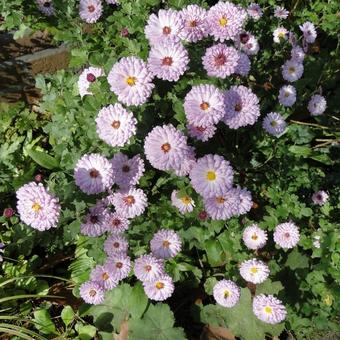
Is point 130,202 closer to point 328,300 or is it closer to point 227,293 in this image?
point 227,293

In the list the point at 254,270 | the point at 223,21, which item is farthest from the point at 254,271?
the point at 223,21

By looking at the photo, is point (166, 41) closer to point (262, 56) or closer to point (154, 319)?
point (262, 56)

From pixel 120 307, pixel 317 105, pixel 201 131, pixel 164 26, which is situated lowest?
pixel 120 307

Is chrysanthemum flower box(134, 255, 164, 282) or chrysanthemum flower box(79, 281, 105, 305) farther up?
chrysanthemum flower box(134, 255, 164, 282)

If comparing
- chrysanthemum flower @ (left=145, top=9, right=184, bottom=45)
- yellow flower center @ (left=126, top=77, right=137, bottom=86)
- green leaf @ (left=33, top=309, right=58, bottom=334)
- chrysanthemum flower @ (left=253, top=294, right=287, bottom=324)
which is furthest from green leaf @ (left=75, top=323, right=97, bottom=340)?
chrysanthemum flower @ (left=145, top=9, right=184, bottom=45)

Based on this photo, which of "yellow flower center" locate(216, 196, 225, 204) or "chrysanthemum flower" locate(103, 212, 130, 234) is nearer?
"yellow flower center" locate(216, 196, 225, 204)

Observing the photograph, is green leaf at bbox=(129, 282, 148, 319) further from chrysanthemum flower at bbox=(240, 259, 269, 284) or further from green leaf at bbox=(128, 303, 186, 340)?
chrysanthemum flower at bbox=(240, 259, 269, 284)

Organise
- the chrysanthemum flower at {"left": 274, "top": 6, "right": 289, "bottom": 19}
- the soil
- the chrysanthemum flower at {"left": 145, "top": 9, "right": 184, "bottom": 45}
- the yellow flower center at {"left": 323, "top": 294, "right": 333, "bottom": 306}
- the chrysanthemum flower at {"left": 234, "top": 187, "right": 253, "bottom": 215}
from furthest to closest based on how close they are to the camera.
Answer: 1. the soil
2. the chrysanthemum flower at {"left": 274, "top": 6, "right": 289, "bottom": 19}
3. the yellow flower center at {"left": 323, "top": 294, "right": 333, "bottom": 306}
4. the chrysanthemum flower at {"left": 234, "top": 187, "right": 253, "bottom": 215}
5. the chrysanthemum flower at {"left": 145, "top": 9, "right": 184, "bottom": 45}
